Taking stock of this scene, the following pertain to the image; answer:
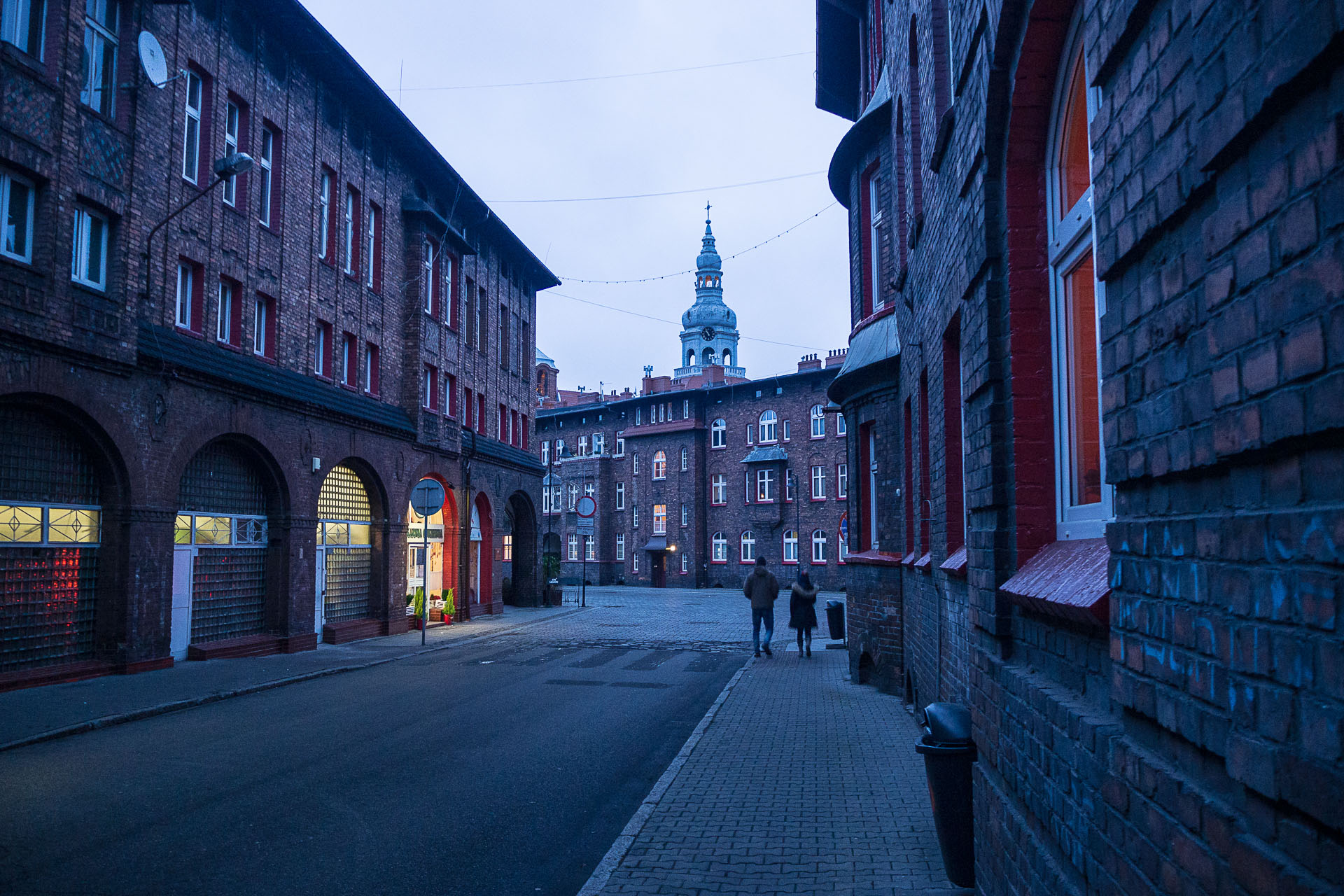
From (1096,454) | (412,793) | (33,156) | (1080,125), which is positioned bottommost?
(412,793)

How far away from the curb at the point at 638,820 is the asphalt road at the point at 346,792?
14cm

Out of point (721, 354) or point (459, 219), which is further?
point (721, 354)

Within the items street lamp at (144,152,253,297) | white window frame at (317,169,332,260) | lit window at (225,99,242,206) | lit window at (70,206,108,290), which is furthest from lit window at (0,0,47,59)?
white window frame at (317,169,332,260)

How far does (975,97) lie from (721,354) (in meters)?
77.3

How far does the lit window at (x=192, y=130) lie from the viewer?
16281mm

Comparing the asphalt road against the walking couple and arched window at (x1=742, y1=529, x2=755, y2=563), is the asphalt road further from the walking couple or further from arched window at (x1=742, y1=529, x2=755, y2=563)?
arched window at (x1=742, y1=529, x2=755, y2=563)

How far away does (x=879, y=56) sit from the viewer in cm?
1408

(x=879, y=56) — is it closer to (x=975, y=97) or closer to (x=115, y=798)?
(x=975, y=97)

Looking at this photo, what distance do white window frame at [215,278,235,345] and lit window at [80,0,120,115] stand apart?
372 centimetres

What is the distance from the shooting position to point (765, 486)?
54.8 metres

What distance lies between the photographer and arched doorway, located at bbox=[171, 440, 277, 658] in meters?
16.1

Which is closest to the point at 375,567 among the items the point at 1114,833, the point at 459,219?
the point at 459,219

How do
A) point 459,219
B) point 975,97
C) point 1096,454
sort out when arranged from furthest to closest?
point 459,219, point 975,97, point 1096,454

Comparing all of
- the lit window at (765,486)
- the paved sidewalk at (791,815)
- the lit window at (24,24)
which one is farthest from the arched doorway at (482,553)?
the lit window at (765,486)
